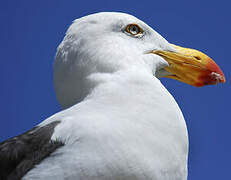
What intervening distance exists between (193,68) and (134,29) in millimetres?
676

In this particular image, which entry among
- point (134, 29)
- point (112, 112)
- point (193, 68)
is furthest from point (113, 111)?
point (193, 68)

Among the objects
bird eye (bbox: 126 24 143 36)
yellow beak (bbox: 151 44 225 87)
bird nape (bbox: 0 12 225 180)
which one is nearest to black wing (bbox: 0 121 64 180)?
bird nape (bbox: 0 12 225 180)

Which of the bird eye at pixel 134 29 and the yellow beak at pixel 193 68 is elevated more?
the bird eye at pixel 134 29

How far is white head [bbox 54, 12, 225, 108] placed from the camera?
288 centimetres

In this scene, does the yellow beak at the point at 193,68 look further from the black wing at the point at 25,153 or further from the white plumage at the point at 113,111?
the black wing at the point at 25,153

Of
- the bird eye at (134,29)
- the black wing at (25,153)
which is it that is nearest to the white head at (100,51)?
the bird eye at (134,29)

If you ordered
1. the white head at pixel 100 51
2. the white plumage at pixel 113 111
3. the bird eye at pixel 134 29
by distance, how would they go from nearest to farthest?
the white plumage at pixel 113 111, the white head at pixel 100 51, the bird eye at pixel 134 29

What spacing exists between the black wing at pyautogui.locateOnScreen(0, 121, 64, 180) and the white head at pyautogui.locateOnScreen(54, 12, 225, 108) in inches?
27.0

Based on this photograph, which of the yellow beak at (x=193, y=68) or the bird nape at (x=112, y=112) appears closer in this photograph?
the bird nape at (x=112, y=112)

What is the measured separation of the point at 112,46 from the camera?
9.84 feet

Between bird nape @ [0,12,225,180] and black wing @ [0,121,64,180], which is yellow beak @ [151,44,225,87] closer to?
bird nape @ [0,12,225,180]

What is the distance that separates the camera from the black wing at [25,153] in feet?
7.13

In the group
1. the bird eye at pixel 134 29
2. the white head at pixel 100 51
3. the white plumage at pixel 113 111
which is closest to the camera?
the white plumage at pixel 113 111

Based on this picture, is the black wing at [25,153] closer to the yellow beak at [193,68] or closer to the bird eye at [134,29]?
the bird eye at [134,29]
